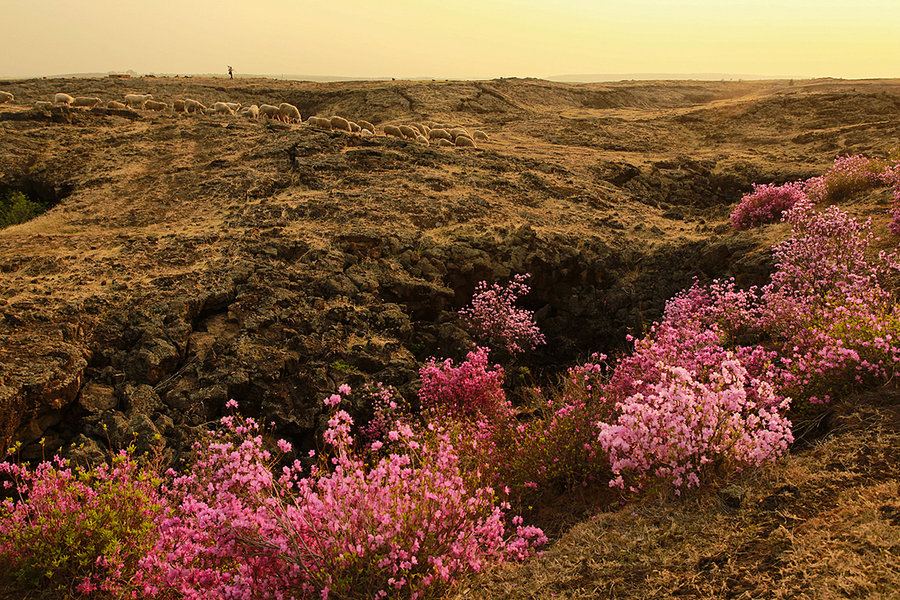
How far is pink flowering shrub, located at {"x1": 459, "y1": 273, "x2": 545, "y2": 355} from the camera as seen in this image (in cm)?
911

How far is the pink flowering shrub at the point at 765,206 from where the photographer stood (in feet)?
38.0

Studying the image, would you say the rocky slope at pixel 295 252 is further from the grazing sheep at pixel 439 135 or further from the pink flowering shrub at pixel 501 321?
the grazing sheep at pixel 439 135

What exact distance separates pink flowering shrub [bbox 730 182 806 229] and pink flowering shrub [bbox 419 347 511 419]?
7673 millimetres

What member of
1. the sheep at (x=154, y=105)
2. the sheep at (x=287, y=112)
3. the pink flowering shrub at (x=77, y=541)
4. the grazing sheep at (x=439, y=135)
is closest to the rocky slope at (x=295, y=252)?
the pink flowering shrub at (x=77, y=541)

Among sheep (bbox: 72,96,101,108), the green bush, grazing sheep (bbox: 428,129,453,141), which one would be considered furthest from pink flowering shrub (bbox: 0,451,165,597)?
sheep (bbox: 72,96,101,108)

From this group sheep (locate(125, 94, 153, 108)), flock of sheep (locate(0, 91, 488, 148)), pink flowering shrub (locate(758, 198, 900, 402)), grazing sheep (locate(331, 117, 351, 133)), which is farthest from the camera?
sheep (locate(125, 94, 153, 108))

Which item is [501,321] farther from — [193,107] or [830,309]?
[193,107]

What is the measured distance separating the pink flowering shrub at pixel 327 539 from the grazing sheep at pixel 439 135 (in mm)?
16133

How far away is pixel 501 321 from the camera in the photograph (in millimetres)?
9156

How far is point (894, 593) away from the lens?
9.12ft

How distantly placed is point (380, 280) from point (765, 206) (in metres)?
8.67

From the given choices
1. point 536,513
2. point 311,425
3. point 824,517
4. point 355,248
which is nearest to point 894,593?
point 824,517

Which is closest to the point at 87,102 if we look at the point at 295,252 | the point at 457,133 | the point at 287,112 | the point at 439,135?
the point at 287,112

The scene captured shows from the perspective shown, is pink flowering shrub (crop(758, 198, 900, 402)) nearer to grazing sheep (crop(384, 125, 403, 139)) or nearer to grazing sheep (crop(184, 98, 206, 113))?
grazing sheep (crop(384, 125, 403, 139))
